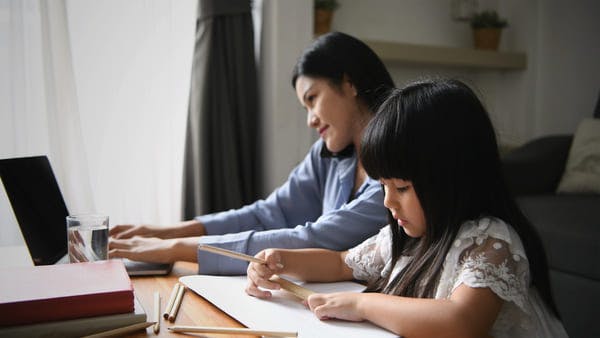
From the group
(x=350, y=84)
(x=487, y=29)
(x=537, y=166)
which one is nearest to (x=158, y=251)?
(x=350, y=84)

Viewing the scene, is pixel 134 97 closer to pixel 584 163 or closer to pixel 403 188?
pixel 403 188

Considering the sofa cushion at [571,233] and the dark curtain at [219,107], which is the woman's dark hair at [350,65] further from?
the dark curtain at [219,107]

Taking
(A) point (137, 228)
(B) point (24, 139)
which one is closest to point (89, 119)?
(B) point (24, 139)

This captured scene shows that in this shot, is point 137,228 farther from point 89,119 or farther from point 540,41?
point 540,41

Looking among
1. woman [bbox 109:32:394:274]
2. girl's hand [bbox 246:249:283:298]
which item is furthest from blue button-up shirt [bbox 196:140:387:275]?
girl's hand [bbox 246:249:283:298]

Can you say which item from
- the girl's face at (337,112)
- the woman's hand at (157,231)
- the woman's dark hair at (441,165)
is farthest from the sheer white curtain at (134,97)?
the woman's dark hair at (441,165)

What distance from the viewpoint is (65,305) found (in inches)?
26.5

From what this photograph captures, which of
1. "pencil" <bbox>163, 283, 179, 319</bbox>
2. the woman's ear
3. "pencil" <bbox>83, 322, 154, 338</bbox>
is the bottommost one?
"pencil" <bbox>163, 283, 179, 319</bbox>

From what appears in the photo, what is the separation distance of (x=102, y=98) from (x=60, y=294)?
171cm

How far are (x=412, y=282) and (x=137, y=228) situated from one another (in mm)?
687

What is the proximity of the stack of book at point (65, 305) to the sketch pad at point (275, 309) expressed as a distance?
13cm

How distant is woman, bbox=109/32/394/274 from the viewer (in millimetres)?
1091

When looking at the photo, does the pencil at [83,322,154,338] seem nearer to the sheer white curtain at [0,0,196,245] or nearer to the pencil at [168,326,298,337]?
the pencil at [168,326,298,337]

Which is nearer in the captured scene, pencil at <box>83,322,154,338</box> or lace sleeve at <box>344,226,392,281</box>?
pencil at <box>83,322,154,338</box>
